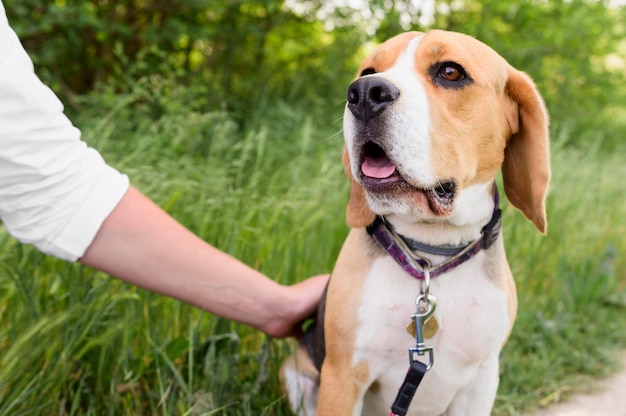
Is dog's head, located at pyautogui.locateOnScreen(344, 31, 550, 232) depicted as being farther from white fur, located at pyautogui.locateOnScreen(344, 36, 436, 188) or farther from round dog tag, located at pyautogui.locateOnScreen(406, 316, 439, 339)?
round dog tag, located at pyautogui.locateOnScreen(406, 316, 439, 339)

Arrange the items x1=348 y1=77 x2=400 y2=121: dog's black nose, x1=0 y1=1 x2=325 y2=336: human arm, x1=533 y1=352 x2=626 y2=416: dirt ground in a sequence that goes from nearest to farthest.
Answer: x1=348 y1=77 x2=400 y2=121: dog's black nose, x1=0 y1=1 x2=325 y2=336: human arm, x1=533 y1=352 x2=626 y2=416: dirt ground

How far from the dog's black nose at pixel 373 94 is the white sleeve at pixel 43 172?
97cm

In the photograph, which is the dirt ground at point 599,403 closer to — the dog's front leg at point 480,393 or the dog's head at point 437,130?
the dog's front leg at point 480,393

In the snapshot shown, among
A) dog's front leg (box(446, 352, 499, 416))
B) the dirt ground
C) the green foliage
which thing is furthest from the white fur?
the green foliage

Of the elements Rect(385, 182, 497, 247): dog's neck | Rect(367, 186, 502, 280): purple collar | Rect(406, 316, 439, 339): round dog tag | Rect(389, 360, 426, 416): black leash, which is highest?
Rect(385, 182, 497, 247): dog's neck

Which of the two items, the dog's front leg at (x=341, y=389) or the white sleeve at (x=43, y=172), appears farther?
the dog's front leg at (x=341, y=389)

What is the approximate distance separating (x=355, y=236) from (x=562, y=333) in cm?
211

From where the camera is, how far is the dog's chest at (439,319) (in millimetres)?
2172

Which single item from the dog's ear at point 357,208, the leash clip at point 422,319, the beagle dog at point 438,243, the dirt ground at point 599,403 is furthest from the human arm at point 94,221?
the dirt ground at point 599,403

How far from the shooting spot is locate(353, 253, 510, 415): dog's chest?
217 cm

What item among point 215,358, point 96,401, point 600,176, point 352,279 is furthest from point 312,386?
point 600,176

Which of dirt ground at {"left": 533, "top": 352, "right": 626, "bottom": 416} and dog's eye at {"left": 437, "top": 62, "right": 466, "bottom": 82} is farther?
dirt ground at {"left": 533, "top": 352, "right": 626, "bottom": 416}

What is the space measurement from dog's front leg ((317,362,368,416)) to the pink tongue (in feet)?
2.07

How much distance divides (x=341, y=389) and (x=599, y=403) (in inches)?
69.4
